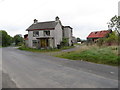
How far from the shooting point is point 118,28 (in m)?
34.5

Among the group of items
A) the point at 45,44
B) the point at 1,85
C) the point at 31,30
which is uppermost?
the point at 31,30

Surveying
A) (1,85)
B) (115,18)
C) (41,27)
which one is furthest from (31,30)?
(115,18)

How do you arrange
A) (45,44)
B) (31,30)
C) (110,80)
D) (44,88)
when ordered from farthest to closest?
(31,30)
(45,44)
(110,80)
(44,88)

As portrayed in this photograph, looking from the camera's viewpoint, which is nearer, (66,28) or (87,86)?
(87,86)

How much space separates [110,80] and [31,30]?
85.0 feet

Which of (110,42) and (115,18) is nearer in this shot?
(110,42)

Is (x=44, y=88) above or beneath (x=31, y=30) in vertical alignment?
beneath

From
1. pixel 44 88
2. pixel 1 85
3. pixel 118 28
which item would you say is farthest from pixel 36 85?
pixel 118 28

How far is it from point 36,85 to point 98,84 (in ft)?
9.59

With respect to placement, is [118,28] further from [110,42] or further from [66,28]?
[110,42]

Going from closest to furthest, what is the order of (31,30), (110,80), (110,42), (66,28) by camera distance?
(110,80) < (110,42) < (31,30) < (66,28)

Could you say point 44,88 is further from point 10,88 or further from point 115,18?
point 115,18

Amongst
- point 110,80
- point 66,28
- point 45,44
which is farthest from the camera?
point 66,28

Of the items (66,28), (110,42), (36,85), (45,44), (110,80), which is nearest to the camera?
(36,85)
